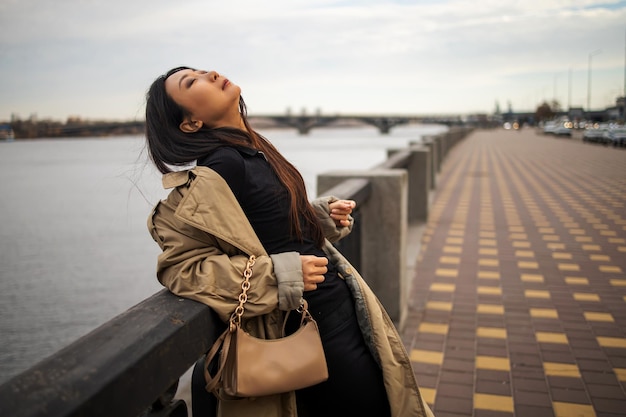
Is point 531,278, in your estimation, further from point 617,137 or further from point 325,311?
point 617,137

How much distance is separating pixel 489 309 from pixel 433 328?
688 millimetres

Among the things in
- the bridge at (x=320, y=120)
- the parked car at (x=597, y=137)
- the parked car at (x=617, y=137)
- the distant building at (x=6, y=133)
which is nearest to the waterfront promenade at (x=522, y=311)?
the distant building at (x=6, y=133)

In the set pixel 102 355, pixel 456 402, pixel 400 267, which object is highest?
pixel 102 355

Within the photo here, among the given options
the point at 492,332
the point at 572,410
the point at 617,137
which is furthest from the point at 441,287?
the point at 617,137

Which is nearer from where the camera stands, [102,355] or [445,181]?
[102,355]

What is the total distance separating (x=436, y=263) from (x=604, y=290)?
1.75 metres

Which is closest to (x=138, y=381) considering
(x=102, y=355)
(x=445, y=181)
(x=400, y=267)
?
(x=102, y=355)

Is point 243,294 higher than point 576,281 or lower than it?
higher

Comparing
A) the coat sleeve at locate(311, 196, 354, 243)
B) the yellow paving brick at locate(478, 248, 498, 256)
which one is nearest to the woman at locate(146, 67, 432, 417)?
the coat sleeve at locate(311, 196, 354, 243)

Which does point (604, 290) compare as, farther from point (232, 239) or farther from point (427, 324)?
point (232, 239)

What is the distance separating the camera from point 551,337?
4430 millimetres

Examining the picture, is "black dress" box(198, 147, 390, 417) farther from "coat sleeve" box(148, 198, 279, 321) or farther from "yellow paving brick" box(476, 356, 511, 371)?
"yellow paving brick" box(476, 356, 511, 371)

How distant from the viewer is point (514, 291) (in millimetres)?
5555

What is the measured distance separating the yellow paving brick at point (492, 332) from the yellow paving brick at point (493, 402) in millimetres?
977
